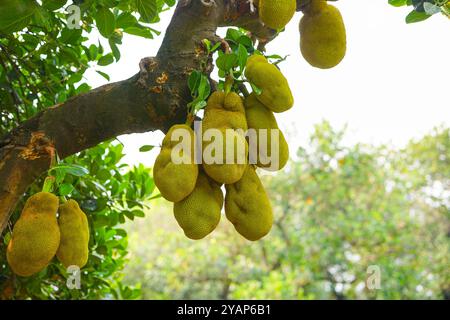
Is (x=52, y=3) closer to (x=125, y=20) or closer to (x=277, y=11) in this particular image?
(x=125, y=20)

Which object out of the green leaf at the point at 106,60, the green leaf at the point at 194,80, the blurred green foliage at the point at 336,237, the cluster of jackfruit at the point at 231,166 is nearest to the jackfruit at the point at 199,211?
the cluster of jackfruit at the point at 231,166

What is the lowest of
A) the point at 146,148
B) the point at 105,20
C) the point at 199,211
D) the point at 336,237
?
the point at 336,237

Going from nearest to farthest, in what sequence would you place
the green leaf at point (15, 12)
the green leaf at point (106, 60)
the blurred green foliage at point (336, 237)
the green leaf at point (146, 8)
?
the green leaf at point (15, 12)
the green leaf at point (146, 8)
the green leaf at point (106, 60)
the blurred green foliage at point (336, 237)

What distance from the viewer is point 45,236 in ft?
2.80

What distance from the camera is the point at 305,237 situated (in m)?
5.42

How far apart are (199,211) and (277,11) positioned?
33 centimetres

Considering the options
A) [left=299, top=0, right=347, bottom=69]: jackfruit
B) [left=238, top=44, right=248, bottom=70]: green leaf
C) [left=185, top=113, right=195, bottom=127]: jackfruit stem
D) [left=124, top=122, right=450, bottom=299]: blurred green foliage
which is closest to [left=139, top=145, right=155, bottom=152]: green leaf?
[left=185, top=113, right=195, bottom=127]: jackfruit stem

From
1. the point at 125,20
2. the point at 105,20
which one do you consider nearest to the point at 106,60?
the point at 125,20

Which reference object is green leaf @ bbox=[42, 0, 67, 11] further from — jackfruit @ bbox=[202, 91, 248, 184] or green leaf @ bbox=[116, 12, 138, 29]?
jackfruit @ bbox=[202, 91, 248, 184]

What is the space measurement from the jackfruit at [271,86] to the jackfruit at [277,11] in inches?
3.0

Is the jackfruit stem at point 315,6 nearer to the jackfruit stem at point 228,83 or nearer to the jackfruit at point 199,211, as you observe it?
the jackfruit stem at point 228,83

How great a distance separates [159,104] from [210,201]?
19 centimetres

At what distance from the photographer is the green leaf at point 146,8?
40.7 inches

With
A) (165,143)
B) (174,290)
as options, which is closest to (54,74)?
(165,143)
